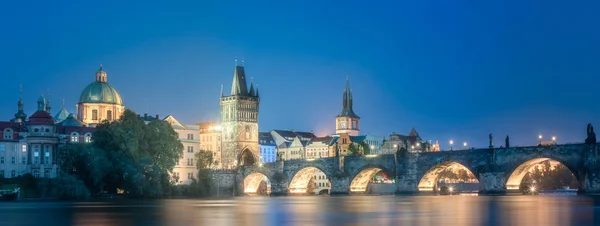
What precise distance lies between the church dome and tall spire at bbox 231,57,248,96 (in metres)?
22.2

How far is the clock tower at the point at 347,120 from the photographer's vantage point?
636 ft

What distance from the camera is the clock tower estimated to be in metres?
194

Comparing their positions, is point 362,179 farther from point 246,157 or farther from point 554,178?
point 554,178

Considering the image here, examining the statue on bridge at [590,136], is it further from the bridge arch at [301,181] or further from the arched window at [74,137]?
the arched window at [74,137]

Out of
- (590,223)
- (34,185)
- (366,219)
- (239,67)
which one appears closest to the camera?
(590,223)

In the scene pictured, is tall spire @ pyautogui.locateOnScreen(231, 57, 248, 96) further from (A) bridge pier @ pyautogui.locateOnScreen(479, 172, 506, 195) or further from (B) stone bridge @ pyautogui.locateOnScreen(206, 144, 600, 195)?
(A) bridge pier @ pyautogui.locateOnScreen(479, 172, 506, 195)

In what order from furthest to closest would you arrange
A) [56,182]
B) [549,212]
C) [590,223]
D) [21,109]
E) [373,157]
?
[21,109] < [373,157] < [56,182] < [549,212] < [590,223]

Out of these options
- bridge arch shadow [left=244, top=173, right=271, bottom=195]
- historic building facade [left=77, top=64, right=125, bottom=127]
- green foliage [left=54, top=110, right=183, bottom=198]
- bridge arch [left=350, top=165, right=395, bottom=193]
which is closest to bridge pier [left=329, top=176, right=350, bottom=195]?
bridge arch [left=350, top=165, right=395, bottom=193]

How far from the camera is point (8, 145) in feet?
356

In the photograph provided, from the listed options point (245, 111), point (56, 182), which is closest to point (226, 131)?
point (245, 111)

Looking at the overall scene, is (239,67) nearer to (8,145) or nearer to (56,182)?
(8,145)

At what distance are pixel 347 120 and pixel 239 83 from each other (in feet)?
149

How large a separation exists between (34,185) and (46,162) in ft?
44.4

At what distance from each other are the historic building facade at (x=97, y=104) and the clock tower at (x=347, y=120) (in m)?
65.8
